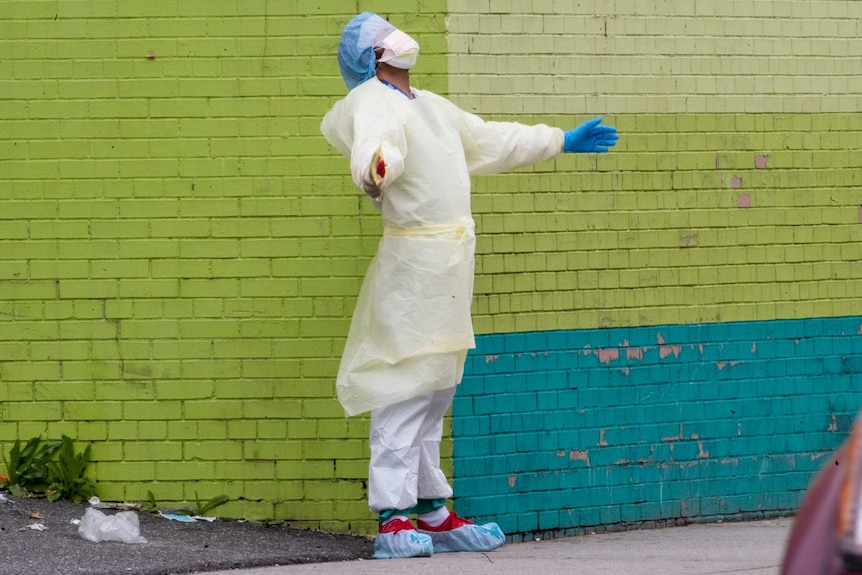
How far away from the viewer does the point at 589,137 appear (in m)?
5.96

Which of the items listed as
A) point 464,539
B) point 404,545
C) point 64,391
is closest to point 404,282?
point 404,545

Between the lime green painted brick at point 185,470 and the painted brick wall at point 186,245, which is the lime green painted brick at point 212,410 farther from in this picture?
the lime green painted brick at point 185,470

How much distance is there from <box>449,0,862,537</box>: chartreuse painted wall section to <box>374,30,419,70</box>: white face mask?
0.64 meters

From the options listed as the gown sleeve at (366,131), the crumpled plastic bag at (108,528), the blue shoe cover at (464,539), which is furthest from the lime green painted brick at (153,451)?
the gown sleeve at (366,131)

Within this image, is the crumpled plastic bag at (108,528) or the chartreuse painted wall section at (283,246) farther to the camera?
the chartreuse painted wall section at (283,246)

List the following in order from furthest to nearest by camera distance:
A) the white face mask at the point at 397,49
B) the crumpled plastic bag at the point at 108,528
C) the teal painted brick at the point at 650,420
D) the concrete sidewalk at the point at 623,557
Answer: the teal painted brick at the point at 650,420 → the crumpled plastic bag at the point at 108,528 → the white face mask at the point at 397,49 → the concrete sidewalk at the point at 623,557

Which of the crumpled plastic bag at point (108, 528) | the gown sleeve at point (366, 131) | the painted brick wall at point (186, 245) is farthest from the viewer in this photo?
the painted brick wall at point (186, 245)

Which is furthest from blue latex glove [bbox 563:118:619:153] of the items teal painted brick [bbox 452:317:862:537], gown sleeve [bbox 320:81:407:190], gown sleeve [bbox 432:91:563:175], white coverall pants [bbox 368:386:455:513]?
white coverall pants [bbox 368:386:455:513]

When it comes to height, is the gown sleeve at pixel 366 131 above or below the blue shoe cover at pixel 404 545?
above

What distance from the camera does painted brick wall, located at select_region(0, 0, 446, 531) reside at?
626 cm

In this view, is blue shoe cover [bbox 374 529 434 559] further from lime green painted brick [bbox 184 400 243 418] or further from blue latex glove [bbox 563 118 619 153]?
blue latex glove [bbox 563 118 619 153]

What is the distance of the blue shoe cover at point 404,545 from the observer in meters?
5.64

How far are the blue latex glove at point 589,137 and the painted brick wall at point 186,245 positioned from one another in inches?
28.1

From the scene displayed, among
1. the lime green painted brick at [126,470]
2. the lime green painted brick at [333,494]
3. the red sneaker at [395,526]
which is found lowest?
the red sneaker at [395,526]
